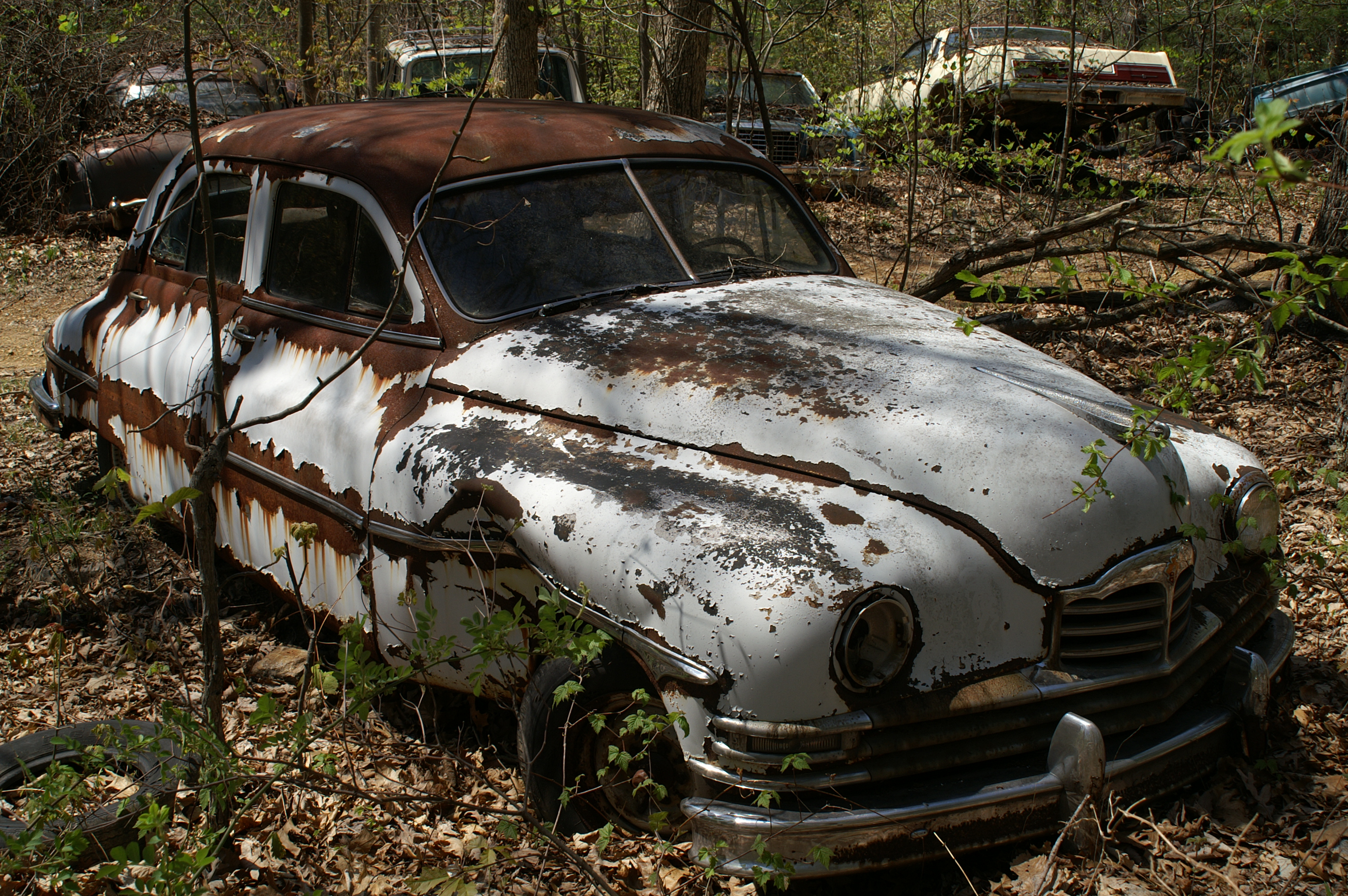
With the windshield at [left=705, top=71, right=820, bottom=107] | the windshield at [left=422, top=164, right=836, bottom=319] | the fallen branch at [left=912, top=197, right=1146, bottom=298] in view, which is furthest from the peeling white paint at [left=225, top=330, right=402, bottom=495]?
the windshield at [left=705, top=71, right=820, bottom=107]

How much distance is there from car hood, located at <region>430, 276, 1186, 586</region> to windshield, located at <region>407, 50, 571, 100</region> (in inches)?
A: 245

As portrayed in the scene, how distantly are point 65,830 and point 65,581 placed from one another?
2.19 m

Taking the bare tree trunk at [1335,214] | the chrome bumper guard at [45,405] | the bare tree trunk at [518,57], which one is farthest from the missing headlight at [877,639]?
the bare tree trunk at [518,57]

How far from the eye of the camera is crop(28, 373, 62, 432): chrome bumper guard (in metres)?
4.95

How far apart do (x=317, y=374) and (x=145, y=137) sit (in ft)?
28.4

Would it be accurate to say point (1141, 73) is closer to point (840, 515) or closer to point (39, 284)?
point (840, 515)

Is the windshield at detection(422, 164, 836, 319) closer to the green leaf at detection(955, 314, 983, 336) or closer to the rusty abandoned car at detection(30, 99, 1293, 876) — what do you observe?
the rusty abandoned car at detection(30, 99, 1293, 876)

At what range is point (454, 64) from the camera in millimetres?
9930

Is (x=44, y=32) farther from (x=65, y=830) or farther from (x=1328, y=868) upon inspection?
(x=1328, y=868)

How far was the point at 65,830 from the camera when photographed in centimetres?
252

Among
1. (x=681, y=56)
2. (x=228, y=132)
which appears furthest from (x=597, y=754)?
(x=681, y=56)

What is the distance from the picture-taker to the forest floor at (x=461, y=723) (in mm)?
2633

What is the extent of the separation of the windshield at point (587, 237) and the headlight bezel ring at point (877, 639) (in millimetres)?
1652

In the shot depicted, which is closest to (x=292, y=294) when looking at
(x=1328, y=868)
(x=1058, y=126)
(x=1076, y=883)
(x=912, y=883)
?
(x=912, y=883)
